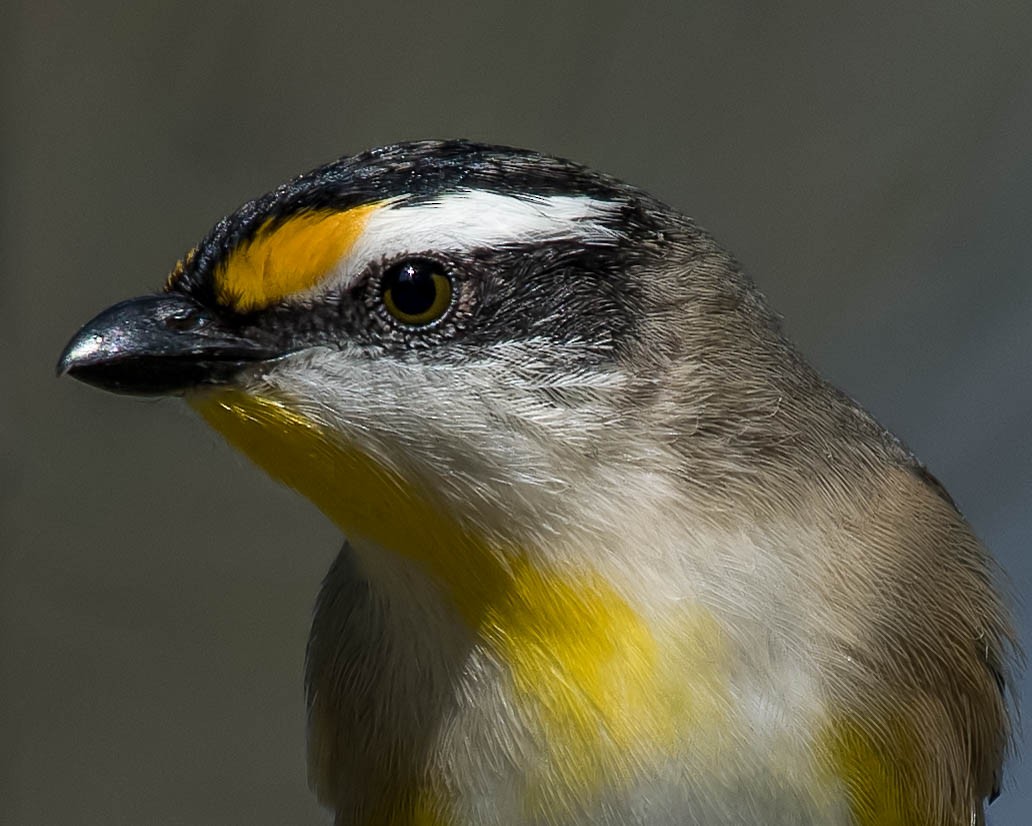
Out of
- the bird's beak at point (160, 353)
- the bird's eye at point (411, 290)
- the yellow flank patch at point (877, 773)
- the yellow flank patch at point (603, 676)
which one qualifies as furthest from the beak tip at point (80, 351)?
the yellow flank patch at point (877, 773)

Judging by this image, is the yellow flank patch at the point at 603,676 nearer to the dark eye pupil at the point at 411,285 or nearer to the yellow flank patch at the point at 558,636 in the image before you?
the yellow flank patch at the point at 558,636

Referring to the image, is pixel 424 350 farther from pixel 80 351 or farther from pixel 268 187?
pixel 268 187

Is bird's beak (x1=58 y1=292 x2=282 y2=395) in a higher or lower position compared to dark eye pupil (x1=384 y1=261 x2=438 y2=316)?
lower

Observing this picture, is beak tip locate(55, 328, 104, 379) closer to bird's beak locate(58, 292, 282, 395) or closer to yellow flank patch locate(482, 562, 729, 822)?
bird's beak locate(58, 292, 282, 395)

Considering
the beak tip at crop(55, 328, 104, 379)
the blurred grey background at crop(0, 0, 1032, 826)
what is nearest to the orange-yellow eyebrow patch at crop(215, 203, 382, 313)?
the beak tip at crop(55, 328, 104, 379)

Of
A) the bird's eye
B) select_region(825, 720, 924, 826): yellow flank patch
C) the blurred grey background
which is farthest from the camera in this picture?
the blurred grey background

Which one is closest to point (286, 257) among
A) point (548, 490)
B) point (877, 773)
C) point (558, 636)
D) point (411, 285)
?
point (411, 285)

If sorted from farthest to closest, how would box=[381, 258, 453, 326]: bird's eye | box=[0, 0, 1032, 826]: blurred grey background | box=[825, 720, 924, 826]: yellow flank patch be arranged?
box=[0, 0, 1032, 826]: blurred grey background, box=[825, 720, 924, 826]: yellow flank patch, box=[381, 258, 453, 326]: bird's eye
